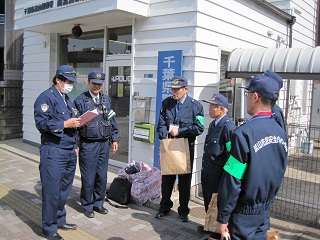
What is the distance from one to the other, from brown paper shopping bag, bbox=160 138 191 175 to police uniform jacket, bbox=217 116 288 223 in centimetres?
188

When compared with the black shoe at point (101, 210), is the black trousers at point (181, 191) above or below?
above

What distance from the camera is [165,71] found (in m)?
5.45

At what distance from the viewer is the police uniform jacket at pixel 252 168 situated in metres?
2.09

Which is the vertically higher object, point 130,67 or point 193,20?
point 193,20

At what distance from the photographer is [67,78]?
12.5ft

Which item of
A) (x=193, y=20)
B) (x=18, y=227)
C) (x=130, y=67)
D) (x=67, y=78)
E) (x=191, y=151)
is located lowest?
(x=18, y=227)

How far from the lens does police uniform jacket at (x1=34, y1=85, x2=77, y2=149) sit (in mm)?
3602

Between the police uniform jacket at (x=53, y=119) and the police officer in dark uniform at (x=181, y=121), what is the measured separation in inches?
47.1

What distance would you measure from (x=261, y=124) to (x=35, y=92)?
7828mm

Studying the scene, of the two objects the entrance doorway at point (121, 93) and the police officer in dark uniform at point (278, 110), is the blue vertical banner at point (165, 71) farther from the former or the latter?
the police officer in dark uniform at point (278, 110)

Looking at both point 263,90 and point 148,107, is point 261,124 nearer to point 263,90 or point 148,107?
point 263,90

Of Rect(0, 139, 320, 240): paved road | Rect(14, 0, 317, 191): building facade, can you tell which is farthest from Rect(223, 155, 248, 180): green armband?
Rect(14, 0, 317, 191): building facade

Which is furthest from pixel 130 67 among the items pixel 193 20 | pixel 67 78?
pixel 67 78

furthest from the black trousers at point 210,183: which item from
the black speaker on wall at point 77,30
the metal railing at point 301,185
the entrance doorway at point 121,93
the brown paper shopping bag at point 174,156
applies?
the black speaker on wall at point 77,30
